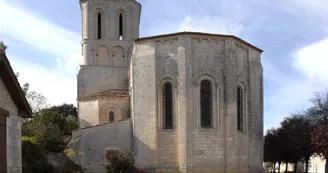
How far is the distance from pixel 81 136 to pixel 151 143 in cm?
431

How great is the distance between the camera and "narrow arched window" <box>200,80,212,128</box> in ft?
79.0

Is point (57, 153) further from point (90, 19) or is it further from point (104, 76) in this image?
point (90, 19)

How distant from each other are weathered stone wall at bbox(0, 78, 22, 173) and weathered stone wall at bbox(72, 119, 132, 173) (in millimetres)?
11909

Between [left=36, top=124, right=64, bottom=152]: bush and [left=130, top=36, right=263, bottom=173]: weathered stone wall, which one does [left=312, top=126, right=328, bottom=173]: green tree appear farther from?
[left=36, top=124, right=64, bottom=152]: bush

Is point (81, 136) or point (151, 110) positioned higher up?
point (151, 110)

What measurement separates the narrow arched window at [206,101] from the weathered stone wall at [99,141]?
4615 millimetres

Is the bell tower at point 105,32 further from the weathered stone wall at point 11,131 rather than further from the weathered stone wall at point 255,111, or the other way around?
the weathered stone wall at point 11,131

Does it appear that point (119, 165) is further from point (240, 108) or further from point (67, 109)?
point (67, 109)

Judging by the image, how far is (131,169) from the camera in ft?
65.0

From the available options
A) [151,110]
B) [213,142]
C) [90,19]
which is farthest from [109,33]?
[213,142]

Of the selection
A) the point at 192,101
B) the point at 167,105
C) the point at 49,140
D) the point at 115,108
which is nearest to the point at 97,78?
the point at 115,108

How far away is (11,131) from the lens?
1178cm

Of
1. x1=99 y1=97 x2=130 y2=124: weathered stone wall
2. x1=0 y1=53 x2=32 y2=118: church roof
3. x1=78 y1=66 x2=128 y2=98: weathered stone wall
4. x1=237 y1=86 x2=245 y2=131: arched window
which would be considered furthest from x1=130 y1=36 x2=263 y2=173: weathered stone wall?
x1=0 y1=53 x2=32 y2=118: church roof

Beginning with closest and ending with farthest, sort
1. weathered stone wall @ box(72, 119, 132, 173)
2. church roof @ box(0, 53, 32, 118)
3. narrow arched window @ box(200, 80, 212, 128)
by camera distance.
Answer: church roof @ box(0, 53, 32, 118), narrow arched window @ box(200, 80, 212, 128), weathered stone wall @ box(72, 119, 132, 173)
